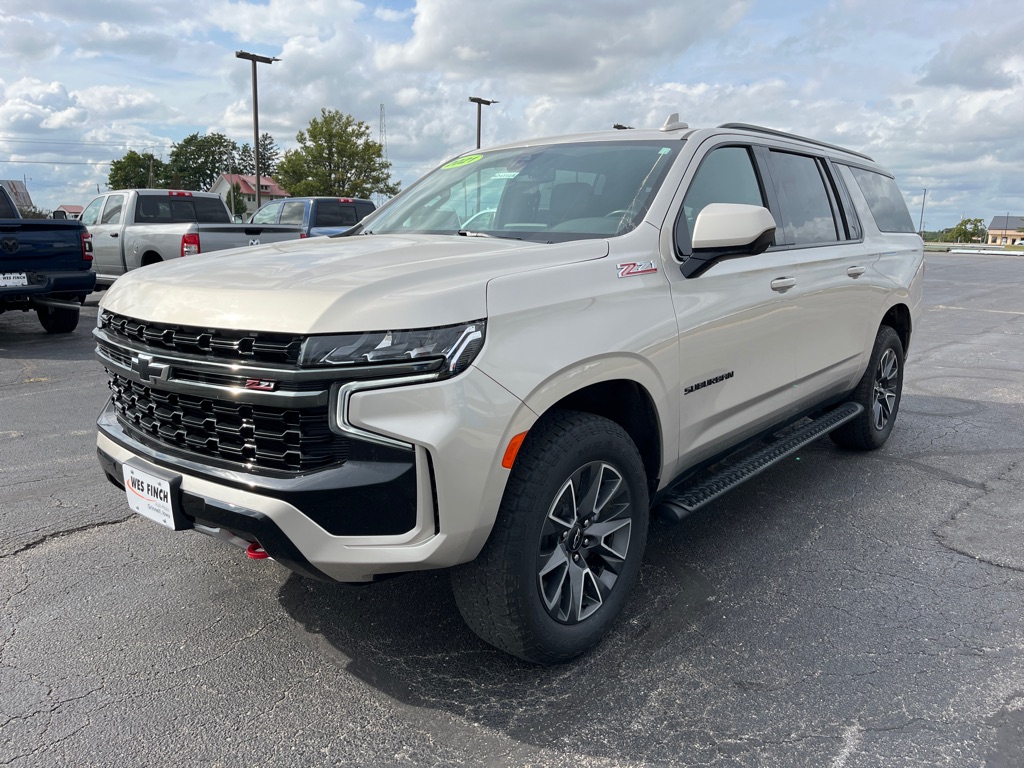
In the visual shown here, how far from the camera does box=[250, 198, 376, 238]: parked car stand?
50.2 feet

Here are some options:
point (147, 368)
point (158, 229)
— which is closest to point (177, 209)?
point (158, 229)

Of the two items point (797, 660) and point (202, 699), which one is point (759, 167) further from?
point (202, 699)

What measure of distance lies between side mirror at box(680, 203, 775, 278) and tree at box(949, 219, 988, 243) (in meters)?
133

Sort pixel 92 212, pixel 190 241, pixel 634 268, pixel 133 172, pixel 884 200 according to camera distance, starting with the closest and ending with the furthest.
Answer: pixel 634 268
pixel 884 200
pixel 190 241
pixel 92 212
pixel 133 172

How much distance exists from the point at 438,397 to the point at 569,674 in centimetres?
115

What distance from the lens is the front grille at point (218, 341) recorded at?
2.29 m

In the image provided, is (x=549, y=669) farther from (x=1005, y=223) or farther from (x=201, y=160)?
(x=1005, y=223)

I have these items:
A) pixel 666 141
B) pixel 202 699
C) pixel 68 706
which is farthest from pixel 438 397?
pixel 666 141

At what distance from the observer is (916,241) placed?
5.84 meters

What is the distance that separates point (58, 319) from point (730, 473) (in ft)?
31.1

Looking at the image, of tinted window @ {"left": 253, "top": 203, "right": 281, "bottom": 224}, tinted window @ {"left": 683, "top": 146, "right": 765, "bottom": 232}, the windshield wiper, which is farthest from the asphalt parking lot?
tinted window @ {"left": 253, "top": 203, "right": 281, "bottom": 224}

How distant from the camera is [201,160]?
10444 cm

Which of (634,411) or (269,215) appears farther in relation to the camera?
(269,215)

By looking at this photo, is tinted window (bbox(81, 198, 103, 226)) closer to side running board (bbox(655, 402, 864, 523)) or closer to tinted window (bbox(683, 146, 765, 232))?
tinted window (bbox(683, 146, 765, 232))
